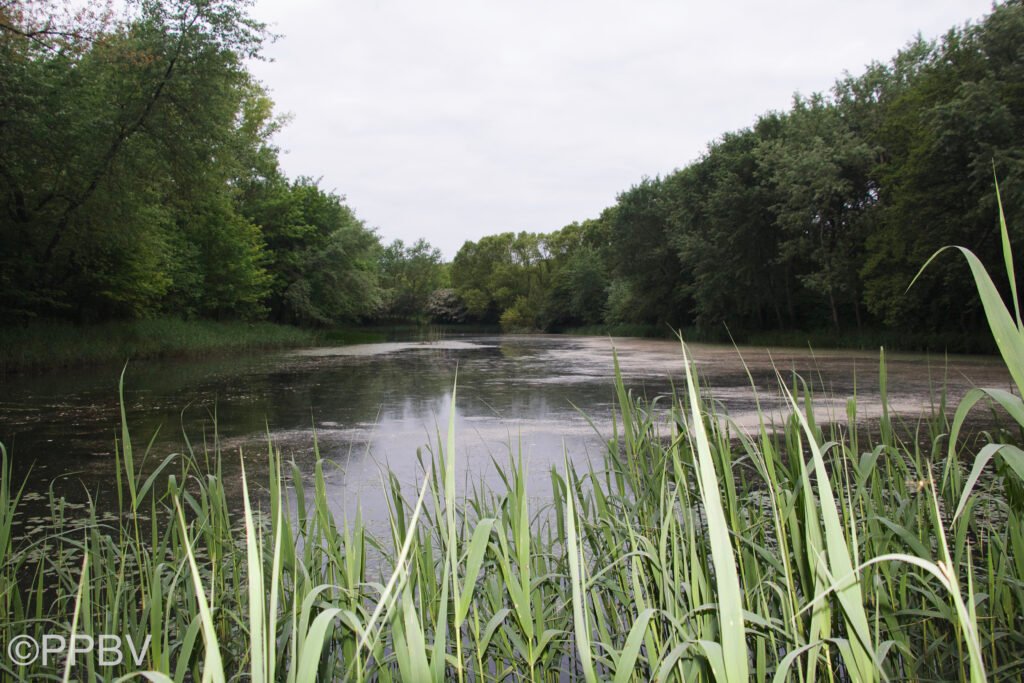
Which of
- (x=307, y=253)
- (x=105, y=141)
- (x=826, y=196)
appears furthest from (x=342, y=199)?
(x=826, y=196)

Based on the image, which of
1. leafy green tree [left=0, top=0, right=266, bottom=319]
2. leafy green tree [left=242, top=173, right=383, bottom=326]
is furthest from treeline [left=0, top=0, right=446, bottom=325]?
leafy green tree [left=242, top=173, right=383, bottom=326]

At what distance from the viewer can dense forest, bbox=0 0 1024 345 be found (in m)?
12.5

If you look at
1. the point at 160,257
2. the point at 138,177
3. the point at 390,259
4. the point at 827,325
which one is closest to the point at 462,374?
the point at 138,177

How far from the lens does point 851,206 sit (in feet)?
68.8

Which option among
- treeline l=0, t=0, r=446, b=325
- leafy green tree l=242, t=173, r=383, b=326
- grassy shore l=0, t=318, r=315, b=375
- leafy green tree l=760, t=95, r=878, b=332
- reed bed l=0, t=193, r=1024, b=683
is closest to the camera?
reed bed l=0, t=193, r=1024, b=683

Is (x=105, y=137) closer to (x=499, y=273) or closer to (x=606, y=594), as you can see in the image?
(x=606, y=594)

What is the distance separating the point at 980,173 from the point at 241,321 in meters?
21.6

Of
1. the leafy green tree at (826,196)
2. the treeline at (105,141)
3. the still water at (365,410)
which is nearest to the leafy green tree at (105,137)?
the treeline at (105,141)

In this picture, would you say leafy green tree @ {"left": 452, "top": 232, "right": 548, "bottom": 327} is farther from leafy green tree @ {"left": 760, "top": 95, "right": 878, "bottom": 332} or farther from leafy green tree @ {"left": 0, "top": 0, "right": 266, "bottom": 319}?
leafy green tree @ {"left": 0, "top": 0, "right": 266, "bottom": 319}

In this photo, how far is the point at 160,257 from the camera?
55.8ft

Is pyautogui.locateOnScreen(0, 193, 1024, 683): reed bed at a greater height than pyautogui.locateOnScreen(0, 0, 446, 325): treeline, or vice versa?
pyautogui.locateOnScreen(0, 0, 446, 325): treeline

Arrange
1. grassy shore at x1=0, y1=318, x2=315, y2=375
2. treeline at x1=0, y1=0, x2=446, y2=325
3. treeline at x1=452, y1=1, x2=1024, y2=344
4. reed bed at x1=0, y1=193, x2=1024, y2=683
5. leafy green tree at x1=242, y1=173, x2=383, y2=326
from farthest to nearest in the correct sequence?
1. leafy green tree at x1=242, y1=173, x2=383, y2=326
2. treeline at x1=452, y1=1, x2=1024, y2=344
3. grassy shore at x1=0, y1=318, x2=315, y2=375
4. treeline at x1=0, y1=0, x2=446, y2=325
5. reed bed at x1=0, y1=193, x2=1024, y2=683

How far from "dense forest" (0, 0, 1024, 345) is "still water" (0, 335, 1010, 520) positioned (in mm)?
2388

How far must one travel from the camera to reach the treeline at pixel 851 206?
13.7 meters
